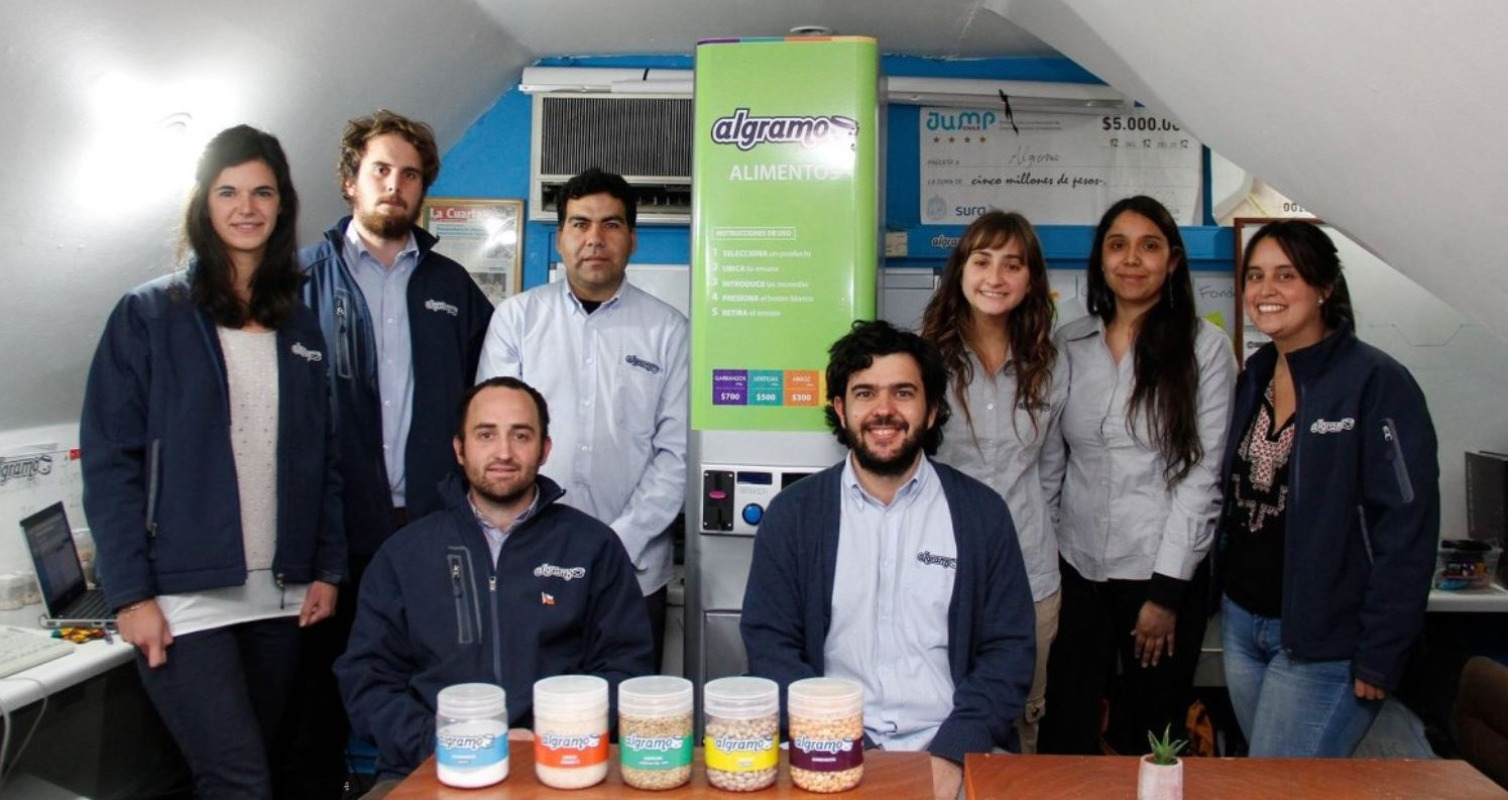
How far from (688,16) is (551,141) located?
592 mm

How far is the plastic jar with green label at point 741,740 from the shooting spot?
56.7 inches

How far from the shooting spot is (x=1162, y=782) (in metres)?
1.44

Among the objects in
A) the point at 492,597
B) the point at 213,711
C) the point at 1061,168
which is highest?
the point at 1061,168

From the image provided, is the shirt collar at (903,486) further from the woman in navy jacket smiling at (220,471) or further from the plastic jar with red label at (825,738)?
the woman in navy jacket smiling at (220,471)

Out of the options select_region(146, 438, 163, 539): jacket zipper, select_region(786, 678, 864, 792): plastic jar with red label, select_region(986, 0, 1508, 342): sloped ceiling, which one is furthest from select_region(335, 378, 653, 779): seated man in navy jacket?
select_region(986, 0, 1508, 342): sloped ceiling

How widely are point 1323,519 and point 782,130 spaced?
131 centimetres

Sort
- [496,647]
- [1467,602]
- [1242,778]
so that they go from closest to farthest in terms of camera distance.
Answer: [1242,778]
[496,647]
[1467,602]

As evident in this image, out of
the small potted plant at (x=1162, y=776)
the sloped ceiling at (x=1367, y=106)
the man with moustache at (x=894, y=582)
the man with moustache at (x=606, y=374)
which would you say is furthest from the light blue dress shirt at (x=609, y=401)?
the small potted plant at (x=1162, y=776)

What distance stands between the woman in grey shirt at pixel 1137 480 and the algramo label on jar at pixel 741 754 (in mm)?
1261

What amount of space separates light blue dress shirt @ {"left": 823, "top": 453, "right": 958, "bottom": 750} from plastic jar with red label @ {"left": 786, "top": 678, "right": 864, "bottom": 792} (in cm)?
58

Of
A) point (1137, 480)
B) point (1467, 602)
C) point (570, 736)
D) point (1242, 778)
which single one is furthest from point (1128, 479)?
point (570, 736)

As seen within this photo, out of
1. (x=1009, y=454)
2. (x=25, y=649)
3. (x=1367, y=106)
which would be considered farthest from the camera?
(x=1009, y=454)

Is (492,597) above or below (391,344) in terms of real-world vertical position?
below

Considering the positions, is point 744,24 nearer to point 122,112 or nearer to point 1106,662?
point 122,112
